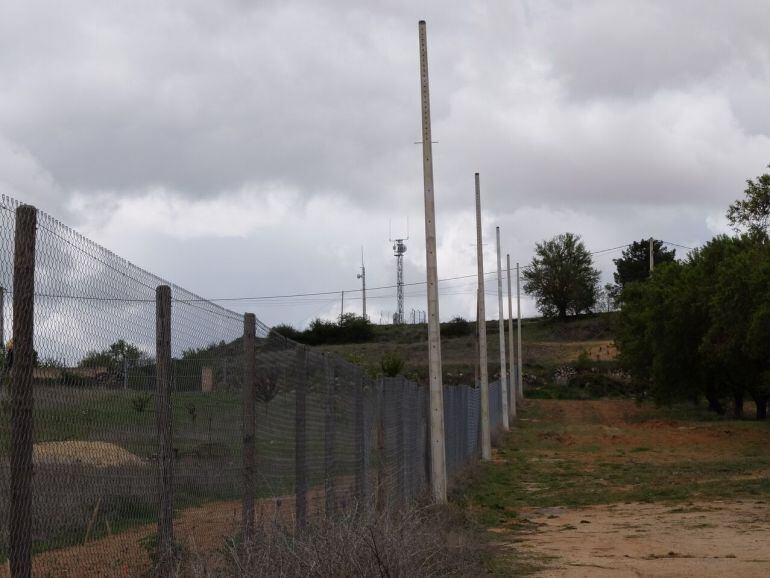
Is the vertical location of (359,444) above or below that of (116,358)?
below

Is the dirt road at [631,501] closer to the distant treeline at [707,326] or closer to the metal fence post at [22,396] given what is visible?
the distant treeline at [707,326]

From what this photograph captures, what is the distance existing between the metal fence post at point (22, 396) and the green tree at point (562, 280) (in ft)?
394

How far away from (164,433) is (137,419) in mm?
356

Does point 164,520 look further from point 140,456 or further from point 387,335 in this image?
point 387,335

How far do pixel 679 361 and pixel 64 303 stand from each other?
172 ft

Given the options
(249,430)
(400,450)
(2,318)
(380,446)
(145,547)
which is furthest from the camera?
(400,450)

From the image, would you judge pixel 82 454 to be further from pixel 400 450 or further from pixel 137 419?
pixel 400 450

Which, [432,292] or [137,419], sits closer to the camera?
[137,419]

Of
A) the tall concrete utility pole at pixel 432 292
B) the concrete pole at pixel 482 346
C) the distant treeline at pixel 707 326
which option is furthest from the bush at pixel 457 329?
the tall concrete utility pole at pixel 432 292

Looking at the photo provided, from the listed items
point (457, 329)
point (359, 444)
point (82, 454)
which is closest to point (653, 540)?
point (359, 444)

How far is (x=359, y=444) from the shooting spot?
11570 mm

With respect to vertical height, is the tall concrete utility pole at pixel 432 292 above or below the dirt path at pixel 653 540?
above

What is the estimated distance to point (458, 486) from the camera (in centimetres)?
2147

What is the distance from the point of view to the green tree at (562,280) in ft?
404
